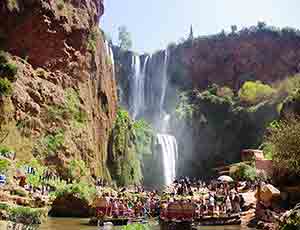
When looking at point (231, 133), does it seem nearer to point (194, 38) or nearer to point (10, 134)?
point (194, 38)

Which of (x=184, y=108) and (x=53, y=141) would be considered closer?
(x=53, y=141)

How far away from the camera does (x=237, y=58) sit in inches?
2857

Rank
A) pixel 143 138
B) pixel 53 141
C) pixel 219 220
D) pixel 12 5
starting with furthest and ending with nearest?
pixel 143 138 → pixel 12 5 → pixel 53 141 → pixel 219 220

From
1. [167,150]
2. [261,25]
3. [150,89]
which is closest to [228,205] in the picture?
[167,150]

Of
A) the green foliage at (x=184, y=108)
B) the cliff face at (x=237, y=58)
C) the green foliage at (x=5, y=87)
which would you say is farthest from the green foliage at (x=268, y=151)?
the cliff face at (x=237, y=58)

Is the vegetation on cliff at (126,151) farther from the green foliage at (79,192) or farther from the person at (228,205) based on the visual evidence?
the person at (228,205)

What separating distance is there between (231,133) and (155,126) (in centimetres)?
1355

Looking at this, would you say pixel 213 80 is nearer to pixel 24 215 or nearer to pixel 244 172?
pixel 244 172

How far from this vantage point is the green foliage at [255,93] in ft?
208

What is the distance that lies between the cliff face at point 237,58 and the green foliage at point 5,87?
146 feet

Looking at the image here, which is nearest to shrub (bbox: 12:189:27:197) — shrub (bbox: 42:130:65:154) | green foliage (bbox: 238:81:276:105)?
shrub (bbox: 42:130:65:154)

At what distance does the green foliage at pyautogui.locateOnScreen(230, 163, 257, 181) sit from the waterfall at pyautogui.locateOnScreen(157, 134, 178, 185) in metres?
15.0

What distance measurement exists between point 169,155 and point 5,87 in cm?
3107

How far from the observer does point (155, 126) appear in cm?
7038
